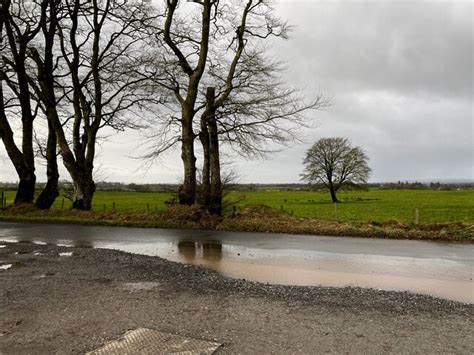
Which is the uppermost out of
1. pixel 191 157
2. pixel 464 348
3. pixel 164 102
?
pixel 164 102

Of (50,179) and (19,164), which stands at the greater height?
(19,164)

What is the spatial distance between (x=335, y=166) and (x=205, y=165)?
4287cm

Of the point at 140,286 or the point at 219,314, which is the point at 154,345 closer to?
the point at 219,314

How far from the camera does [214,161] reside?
17547mm

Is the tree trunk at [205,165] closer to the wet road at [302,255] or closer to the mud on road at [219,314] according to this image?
the wet road at [302,255]

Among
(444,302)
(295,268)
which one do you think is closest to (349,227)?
(295,268)

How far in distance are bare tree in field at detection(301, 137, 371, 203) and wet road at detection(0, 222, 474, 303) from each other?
4602 centimetres

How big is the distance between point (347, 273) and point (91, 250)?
6.30 metres

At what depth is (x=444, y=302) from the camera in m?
6.22

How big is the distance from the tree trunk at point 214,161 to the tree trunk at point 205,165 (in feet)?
0.60

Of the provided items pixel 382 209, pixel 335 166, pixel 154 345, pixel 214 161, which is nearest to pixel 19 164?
pixel 214 161

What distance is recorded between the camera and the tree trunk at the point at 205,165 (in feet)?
57.9

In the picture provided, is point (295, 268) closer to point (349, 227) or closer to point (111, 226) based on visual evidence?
point (349, 227)

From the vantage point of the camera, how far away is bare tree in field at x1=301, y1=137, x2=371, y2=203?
57.9m
